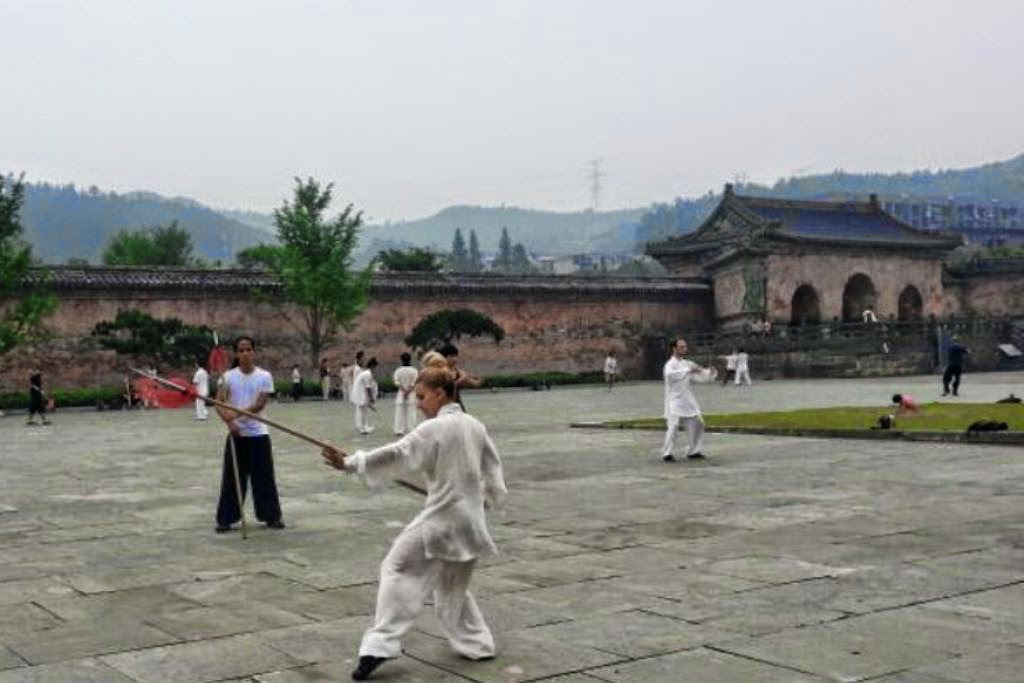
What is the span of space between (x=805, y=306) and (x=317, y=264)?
2463 cm

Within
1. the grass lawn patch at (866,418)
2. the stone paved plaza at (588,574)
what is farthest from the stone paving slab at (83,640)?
the grass lawn patch at (866,418)

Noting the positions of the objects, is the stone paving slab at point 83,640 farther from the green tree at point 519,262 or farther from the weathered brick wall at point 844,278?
the green tree at point 519,262

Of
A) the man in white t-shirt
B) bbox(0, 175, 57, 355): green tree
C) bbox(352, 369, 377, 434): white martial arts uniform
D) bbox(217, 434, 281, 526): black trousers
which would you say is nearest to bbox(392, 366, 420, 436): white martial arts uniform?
bbox(352, 369, 377, 434): white martial arts uniform

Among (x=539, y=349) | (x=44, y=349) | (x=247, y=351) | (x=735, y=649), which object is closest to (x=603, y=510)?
(x=247, y=351)

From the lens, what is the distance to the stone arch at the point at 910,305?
56.3 meters

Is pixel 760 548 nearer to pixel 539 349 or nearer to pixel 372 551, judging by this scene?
pixel 372 551

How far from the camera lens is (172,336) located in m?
36.7

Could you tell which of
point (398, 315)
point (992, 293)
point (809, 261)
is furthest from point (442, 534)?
point (992, 293)

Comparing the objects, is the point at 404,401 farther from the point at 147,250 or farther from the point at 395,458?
the point at 147,250

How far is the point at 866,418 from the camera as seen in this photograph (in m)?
18.7

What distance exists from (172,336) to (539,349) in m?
16.2

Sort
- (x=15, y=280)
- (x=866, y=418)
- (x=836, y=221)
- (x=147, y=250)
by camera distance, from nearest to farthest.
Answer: (x=866, y=418)
(x=15, y=280)
(x=836, y=221)
(x=147, y=250)

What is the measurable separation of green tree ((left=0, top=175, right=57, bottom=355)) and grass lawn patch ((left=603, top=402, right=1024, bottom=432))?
19961 millimetres

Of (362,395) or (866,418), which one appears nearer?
(866,418)
